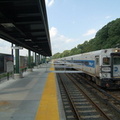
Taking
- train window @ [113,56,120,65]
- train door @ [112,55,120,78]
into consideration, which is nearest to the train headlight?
train door @ [112,55,120,78]

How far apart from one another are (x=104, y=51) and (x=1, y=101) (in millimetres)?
7020

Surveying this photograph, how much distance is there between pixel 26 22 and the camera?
9008 millimetres

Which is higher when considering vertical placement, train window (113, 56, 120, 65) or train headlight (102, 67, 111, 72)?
train window (113, 56, 120, 65)

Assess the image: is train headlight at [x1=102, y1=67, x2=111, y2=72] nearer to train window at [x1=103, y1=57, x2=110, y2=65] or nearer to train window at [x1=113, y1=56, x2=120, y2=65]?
train window at [x1=103, y1=57, x2=110, y2=65]

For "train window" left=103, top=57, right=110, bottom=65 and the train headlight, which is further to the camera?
"train window" left=103, top=57, right=110, bottom=65

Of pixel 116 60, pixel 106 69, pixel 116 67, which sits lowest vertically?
pixel 106 69

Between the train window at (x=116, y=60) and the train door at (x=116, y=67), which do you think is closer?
the train door at (x=116, y=67)

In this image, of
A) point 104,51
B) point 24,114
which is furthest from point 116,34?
point 24,114

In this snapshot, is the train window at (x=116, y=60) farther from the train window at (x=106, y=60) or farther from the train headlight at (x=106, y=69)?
the train headlight at (x=106, y=69)

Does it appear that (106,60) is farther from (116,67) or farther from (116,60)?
(116,67)

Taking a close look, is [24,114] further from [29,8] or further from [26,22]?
[26,22]

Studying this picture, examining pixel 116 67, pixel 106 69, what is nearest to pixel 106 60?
pixel 106 69

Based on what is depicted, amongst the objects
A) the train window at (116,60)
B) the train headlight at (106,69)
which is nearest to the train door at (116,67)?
the train window at (116,60)

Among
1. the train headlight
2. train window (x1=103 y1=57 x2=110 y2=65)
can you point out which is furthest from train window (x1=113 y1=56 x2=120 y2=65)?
the train headlight
